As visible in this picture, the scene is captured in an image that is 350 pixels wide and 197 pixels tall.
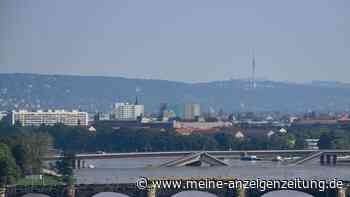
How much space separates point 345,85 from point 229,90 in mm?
17032

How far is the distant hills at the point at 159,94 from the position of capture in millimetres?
138375

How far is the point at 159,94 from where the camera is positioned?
156 meters

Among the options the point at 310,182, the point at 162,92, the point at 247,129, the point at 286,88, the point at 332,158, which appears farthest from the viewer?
the point at 286,88

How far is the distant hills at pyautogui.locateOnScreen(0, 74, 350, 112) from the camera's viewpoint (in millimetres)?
138375

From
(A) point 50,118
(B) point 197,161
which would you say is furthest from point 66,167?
(A) point 50,118

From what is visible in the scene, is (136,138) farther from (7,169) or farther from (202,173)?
(7,169)

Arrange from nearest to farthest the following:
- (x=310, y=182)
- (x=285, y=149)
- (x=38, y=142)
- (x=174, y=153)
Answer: (x=310, y=182) < (x=38, y=142) < (x=174, y=153) < (x=285, y=149)

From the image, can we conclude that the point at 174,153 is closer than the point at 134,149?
Yes

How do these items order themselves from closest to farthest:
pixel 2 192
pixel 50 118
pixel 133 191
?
pixel 2 192
pixel 133 191
pixel 50 118

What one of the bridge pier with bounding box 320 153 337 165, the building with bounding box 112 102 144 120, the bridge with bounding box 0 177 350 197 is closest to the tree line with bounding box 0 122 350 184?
the bridge pier with bounding box 320 153 337 165

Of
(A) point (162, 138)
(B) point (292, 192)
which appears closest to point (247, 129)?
(A) point (162, 138)

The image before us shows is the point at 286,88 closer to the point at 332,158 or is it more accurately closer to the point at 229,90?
the point at 229,90

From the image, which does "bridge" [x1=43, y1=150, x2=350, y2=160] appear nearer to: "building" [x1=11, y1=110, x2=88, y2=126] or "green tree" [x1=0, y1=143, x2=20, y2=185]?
"green tree" [x1=0, y1=143, x2=20, y2=185]

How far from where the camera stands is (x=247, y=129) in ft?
266
